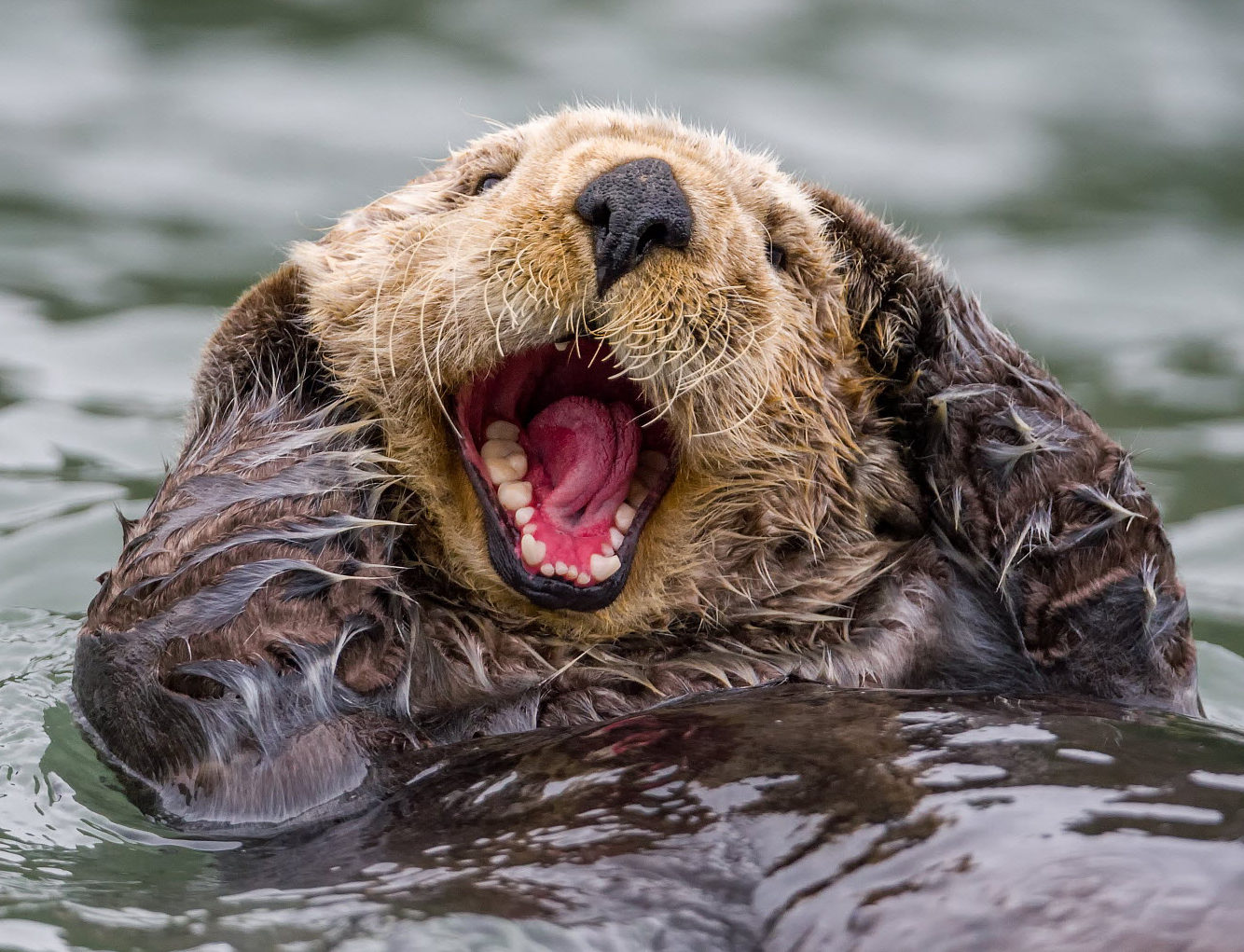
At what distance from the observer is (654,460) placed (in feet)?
11.3

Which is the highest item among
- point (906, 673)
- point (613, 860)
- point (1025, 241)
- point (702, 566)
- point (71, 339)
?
point (1025, 241)

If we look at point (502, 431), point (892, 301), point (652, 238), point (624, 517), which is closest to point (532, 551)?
point (624, 517)

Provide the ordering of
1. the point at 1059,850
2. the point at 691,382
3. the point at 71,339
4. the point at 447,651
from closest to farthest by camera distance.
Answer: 1. the point at 1059,850
2. the point at 691,382
3. the point at 447,651
4. the point at 71,339

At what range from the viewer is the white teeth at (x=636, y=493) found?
3.41 metres

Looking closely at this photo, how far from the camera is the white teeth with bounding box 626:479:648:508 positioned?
3412 millimetres

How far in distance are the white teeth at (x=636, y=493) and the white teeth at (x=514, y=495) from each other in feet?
0.78

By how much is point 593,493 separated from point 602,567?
187 mm

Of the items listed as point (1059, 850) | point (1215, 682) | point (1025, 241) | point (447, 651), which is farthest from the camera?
point (1025, 241)

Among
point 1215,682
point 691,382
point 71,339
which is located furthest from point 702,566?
point 71,339

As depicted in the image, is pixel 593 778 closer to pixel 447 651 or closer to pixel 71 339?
pixel 447 651

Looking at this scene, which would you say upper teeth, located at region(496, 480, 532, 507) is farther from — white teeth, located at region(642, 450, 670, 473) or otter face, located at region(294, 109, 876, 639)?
white teeth, located at region(642, 450, 670, 473)

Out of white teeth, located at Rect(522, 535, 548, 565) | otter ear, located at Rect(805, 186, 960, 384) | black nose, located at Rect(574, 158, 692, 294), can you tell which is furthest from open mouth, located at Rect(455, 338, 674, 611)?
otter ear, located at Rect(805, 186, 960, 384)

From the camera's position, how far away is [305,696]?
3.17 meters

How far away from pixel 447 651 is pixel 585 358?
70 centimetres
